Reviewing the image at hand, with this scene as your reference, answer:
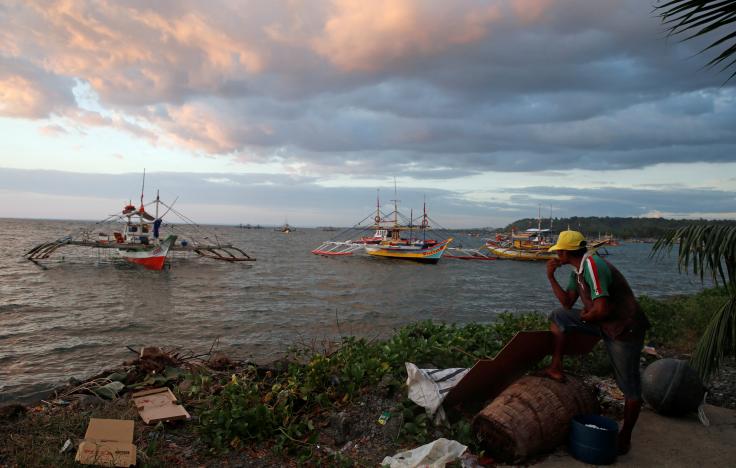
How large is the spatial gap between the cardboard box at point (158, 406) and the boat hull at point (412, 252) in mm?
42193

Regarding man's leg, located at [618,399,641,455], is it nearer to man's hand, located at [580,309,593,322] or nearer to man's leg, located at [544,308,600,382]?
man's leg, located at [544,308,600,382]

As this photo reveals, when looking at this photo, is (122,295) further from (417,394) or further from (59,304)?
(417,394)

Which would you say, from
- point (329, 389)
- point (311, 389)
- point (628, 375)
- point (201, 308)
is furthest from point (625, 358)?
point (201, 308)

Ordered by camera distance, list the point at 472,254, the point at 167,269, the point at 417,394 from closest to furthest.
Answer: the point at 417,394, the point at 167,269, the point at 472,254

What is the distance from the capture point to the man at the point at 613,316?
14.2ft

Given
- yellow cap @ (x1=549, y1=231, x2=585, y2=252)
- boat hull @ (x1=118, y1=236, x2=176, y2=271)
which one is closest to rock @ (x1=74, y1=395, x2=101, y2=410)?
yellow cap @ (x1=549, y1=231, x2=585, y2=252)

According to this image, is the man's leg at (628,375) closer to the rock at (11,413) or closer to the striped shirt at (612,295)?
the striped shirt at (612,295)

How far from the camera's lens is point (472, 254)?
62500 mm

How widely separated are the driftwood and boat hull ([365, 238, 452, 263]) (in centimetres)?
4257

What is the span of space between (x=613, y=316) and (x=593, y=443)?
1.21 m

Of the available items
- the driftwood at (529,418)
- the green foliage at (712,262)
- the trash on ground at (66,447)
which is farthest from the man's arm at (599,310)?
the trash on ground at (66,447)

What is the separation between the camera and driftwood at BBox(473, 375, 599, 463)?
173 inches

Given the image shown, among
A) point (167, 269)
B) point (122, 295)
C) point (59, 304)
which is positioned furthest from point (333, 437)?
point (167, 269)

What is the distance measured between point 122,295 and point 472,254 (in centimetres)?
4802
